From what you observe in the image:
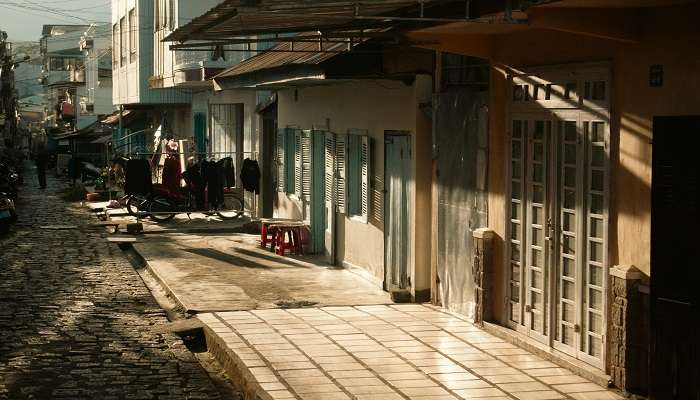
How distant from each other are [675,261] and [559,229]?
7.23ft

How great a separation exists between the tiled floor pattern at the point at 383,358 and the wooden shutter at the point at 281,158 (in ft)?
29.9

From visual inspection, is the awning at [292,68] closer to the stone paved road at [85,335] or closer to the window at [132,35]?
the stone paved road at [85,335]

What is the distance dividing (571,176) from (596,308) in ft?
4.00

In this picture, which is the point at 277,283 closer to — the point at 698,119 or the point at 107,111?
the point at 698,119

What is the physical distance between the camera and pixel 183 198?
27.6 m

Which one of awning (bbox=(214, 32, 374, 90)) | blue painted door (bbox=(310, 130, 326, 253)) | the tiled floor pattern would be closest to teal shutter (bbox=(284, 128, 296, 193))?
awning (bbox=(214, 32, 374, 90))

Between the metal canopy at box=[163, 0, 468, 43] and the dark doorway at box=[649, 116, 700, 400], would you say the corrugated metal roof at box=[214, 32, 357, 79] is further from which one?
the dark doorway at box=[649, 116, 700, 400]

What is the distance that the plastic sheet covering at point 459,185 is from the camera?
12703 millimetres

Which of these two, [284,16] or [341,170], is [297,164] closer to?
[341,170]

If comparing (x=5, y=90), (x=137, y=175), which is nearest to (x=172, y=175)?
(x=137, y=175)

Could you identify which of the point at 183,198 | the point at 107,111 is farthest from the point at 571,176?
the point at 107,111

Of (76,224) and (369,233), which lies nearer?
(369,233)

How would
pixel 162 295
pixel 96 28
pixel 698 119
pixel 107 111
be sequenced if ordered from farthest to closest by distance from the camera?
pixel 96 28, pixel 107 111, pixel 162 295, pixel 698 119

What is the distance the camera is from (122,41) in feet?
130
